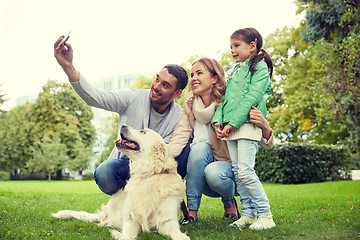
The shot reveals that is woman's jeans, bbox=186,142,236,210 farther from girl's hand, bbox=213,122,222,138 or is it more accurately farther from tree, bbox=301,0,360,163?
tree, bbox=301,0,360,163

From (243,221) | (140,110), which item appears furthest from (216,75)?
(243,221)

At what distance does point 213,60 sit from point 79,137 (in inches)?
955

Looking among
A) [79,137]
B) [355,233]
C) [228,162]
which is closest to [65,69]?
[228,162]

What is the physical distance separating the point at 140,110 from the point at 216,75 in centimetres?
91

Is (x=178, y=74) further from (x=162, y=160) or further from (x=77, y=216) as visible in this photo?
(x=77, y=216)

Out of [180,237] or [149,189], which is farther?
[149,189]

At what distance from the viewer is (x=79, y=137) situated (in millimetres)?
26297

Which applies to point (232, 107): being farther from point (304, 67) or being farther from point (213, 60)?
point (304, 67)

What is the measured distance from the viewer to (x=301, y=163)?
12.5m

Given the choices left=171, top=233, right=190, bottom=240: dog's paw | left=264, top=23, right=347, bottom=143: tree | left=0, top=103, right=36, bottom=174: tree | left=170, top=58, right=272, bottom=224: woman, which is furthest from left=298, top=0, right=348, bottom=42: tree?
left=0, top=103, right=36, bottom=174: tree

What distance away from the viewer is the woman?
3.39 meters

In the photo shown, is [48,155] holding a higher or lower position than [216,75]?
lower

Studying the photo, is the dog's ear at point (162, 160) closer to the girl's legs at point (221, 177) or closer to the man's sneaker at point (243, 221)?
the girl's legs at point (221, 177)

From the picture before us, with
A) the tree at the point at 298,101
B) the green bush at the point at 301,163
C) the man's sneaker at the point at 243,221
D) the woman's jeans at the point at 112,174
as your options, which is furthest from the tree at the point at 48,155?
the man's sneaker at the point at 243,221
